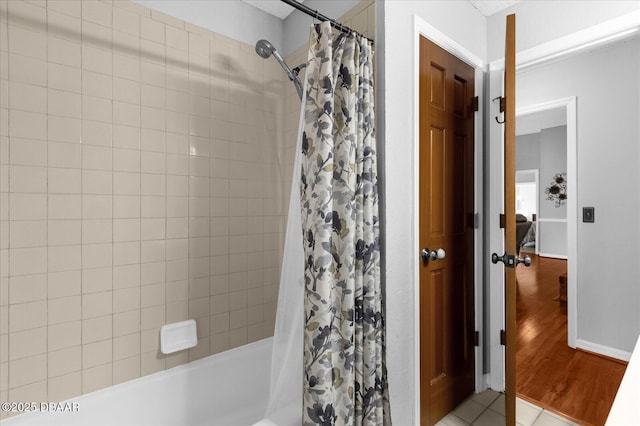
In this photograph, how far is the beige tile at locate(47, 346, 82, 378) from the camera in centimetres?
138

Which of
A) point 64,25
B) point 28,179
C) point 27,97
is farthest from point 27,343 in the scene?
point 64,25

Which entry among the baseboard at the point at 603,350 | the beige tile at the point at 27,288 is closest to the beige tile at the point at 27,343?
the beige tile at the point at 27,288

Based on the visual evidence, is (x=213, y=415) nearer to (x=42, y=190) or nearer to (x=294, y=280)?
(x=294, y=280)

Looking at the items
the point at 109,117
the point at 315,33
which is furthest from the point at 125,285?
the point at 315,33

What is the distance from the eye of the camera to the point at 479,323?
6.66 ft

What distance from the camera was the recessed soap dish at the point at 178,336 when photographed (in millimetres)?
1650

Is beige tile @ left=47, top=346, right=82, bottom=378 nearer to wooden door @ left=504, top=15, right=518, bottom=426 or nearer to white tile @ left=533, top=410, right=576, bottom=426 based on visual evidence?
wooden door @ left=504, top=15, right=518, bottom=426

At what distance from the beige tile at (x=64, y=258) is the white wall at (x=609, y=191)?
11.5 ft

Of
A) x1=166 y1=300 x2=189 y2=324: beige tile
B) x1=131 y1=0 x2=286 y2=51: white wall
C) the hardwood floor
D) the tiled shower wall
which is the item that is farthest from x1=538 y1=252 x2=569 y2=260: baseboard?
x1=166 y1=300 x2=189 y2=324: beige tile

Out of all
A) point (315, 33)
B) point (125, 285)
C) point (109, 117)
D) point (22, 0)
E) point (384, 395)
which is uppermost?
point (22, 0)

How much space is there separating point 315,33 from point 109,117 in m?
1.07

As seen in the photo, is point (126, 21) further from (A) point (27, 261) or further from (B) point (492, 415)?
(B) point (492, 415)

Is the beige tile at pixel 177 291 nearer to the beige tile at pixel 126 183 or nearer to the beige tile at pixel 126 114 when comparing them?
the beige tile at pixel 126 183

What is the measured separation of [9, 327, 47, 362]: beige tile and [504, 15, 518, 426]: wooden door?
6.92 feet
